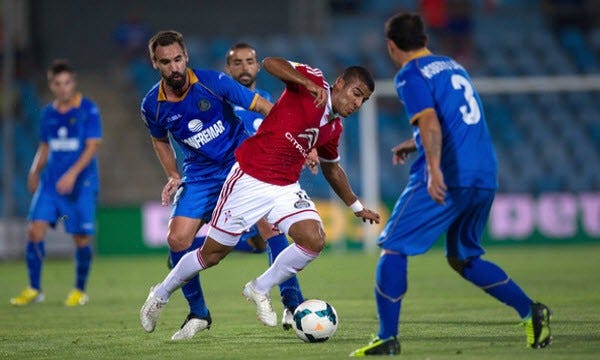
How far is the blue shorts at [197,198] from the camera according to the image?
26.5 feet

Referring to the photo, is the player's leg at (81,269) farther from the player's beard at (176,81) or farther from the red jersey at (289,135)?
the red jersey at (289,135)

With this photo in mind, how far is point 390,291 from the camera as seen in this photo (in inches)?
254

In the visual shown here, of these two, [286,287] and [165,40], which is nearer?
[165,40]

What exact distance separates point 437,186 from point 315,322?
1.54 meters

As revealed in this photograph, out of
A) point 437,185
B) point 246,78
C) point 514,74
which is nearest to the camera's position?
point 437,185

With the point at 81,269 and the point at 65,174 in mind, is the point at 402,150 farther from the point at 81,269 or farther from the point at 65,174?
the point at 65,174

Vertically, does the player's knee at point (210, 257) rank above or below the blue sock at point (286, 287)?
above

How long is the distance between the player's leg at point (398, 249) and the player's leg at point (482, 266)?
0.86 ft

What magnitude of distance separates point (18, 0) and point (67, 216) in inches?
536

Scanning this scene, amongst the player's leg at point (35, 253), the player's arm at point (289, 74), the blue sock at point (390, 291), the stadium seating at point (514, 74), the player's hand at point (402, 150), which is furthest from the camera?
the stadium seating at point (514, 74)

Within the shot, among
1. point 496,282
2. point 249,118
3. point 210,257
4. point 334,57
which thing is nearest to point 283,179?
point 210,257

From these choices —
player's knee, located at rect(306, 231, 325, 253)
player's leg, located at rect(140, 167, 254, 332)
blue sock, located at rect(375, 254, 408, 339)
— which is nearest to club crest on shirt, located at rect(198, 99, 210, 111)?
player's leg, located at rect(140, 167, 254, 332)

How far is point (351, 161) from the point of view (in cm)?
2228

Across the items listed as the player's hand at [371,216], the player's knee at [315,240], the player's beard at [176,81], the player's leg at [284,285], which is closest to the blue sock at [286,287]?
the player's leg at [284,285]
